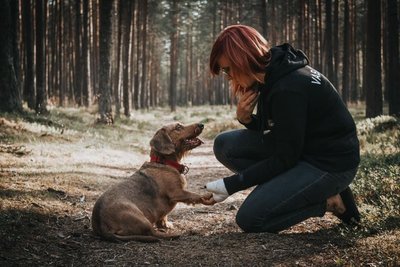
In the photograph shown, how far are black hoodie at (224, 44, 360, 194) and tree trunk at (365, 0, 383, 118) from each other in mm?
12433

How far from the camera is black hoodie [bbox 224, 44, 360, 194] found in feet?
13.3

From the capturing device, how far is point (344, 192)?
4.61 metres

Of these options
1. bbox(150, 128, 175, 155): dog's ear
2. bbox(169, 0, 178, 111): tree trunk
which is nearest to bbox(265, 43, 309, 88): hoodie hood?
bbox(150, 128, 175, 155): dog's ear

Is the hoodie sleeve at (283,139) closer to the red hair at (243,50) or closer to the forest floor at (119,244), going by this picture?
the red hair at (243,50)

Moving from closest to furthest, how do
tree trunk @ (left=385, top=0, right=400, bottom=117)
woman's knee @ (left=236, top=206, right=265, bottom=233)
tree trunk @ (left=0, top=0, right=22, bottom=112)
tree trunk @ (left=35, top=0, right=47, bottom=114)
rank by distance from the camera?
woman's knee @ (left=236, top=206, right=265, bottom=233), tree trunk @ (left=0, top=0, right=22, bottom=112), tree trunk @ (left=35, top=0, right=47, bottom=114), tree trunk @ (left=385, top=0, right=400, bottom=117)

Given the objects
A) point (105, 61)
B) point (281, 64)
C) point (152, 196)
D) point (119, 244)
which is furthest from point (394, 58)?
point (119, 244)

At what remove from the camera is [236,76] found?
432cm

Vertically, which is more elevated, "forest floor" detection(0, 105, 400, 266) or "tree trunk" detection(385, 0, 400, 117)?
"tree trunk" detection(385, 0, 400, 117)

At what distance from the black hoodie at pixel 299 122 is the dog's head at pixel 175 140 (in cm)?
138

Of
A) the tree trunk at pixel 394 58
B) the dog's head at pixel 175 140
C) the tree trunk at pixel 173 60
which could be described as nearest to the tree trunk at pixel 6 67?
the dog's head at pixel 175 140

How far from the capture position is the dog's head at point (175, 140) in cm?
547

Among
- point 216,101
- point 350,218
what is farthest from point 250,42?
point 216,101

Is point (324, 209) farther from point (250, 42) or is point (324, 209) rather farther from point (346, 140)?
point (250, 42)

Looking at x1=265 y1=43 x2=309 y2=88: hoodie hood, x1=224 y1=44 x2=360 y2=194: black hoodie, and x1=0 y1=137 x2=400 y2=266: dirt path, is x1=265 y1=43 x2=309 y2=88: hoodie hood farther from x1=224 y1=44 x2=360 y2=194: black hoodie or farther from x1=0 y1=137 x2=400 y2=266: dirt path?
x1=0 y1=137 x2=400 y2=266: dirt path
